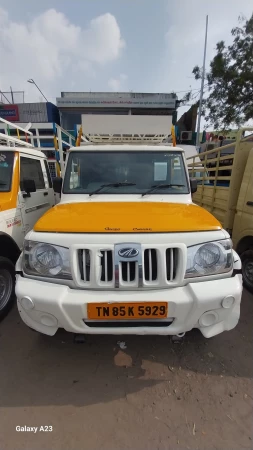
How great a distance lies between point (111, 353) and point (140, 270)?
110 centimetres

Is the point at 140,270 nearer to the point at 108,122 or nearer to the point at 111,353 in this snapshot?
the point at 111,353

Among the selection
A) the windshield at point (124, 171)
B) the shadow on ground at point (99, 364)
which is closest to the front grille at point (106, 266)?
the shadow on ground at point (99, 364)

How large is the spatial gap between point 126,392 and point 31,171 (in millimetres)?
3410

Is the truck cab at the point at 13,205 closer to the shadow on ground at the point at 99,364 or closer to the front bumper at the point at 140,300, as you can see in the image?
the shadow on ground at the point at 99,364

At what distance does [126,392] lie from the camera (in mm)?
1966

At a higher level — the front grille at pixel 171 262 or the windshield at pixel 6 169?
the windshield at pixel 6 169

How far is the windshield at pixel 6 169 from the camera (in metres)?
3.28

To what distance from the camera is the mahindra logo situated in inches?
71.8

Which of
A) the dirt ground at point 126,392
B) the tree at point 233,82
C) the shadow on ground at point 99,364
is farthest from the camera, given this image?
the tree at point 233,82

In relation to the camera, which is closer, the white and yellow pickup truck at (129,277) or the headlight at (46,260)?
the white and yellow pickup truck at (129,277)

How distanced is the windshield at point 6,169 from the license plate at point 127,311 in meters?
2.37

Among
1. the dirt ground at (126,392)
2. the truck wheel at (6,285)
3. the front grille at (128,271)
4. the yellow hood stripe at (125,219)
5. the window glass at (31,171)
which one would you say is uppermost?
the window glass at (31,171)

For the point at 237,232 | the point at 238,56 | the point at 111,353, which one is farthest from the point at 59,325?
the point at 238,56

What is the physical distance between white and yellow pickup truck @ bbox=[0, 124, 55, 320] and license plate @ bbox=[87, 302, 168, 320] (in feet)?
5.67
